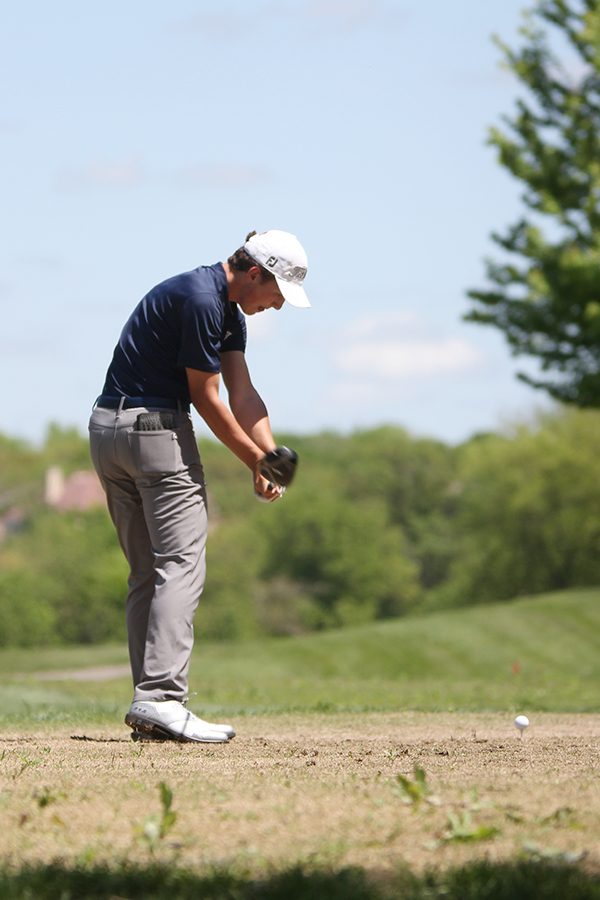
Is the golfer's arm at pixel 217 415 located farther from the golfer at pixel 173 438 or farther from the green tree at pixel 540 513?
the green tree at pixel 540 513

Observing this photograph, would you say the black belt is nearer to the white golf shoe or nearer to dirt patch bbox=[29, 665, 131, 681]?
the white golf shoe

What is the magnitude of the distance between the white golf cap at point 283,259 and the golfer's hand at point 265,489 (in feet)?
2.73

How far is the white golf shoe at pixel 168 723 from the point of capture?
687 centimetres

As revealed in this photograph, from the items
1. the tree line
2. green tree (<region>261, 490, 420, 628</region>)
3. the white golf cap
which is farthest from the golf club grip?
green tree (<region>261, 490, 420, 628</region>)

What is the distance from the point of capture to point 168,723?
22.5 ft

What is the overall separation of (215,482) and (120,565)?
123 feet

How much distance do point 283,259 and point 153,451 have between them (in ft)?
3.61

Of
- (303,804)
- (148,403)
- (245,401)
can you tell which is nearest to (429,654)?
(245,401)

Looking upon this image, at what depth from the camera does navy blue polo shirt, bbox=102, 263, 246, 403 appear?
6.97 meters

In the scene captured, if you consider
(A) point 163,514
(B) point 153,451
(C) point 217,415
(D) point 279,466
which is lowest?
(A) point 163,514

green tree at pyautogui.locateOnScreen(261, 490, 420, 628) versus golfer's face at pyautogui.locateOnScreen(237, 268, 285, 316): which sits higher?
golfer's face at pyautogui.locateOnScreen(237, 268, 285, 316)

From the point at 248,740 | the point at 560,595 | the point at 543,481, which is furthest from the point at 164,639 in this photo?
the point at 543,481

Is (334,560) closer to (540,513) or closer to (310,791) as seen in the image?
(540,513)

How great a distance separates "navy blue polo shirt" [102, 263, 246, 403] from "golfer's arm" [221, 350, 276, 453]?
0.74ft
